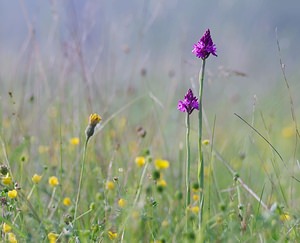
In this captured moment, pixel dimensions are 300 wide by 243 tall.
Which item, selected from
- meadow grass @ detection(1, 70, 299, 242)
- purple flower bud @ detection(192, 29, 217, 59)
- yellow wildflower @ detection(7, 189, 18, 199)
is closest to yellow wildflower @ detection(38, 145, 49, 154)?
meadow grass @ detection(1, 70, 299, 242)

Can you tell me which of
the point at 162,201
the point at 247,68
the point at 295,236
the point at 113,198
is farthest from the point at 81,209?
the point at 247,68

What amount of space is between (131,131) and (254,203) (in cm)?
120

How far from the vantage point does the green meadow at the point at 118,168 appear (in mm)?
1748

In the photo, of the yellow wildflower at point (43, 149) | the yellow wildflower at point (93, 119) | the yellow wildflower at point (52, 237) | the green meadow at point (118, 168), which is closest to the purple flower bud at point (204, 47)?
the green meadow at point (118, 168)

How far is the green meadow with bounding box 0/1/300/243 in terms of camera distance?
1.75 meters

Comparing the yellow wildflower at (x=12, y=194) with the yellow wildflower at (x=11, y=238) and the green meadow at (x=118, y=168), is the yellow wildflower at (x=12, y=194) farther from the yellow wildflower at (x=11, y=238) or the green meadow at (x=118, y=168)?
the yellow wildflower at (x=11, y=238)

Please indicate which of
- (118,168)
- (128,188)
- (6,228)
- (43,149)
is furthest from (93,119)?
(43,149)

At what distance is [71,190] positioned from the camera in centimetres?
250

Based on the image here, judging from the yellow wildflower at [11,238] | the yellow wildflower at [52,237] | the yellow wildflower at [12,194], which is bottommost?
the yellow wildflower at [11,238]

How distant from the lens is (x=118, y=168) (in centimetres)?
238

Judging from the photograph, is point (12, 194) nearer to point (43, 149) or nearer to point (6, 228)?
point (6, 228)

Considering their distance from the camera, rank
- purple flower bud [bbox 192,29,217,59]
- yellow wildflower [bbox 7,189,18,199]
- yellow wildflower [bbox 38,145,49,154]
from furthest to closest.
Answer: yellow wildflower [bbox 38,145,49,154] < yellow wildflower [bbox 7,189,18,199] < purple flower bud [bbox 192,29,217,59]

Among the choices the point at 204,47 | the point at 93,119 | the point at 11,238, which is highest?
the point at 204,47

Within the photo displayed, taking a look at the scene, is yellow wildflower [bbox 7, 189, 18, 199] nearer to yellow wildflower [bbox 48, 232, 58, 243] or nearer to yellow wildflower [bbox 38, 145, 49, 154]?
yellow wildflower [bbox 48, 232, 58, 243]
